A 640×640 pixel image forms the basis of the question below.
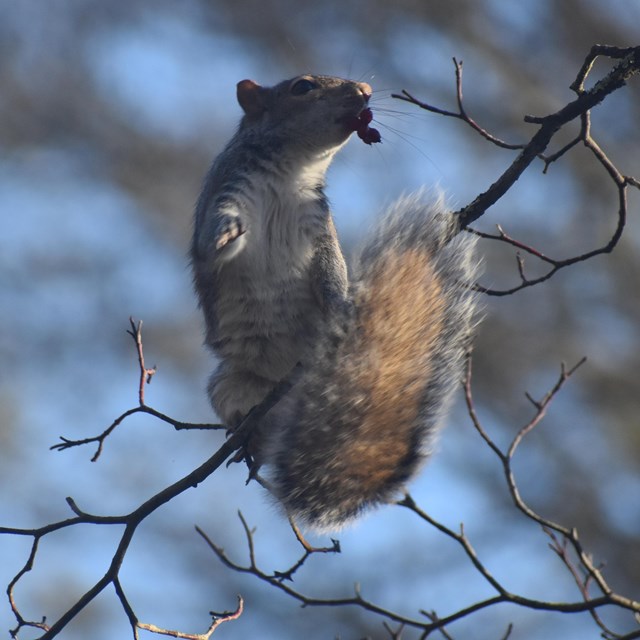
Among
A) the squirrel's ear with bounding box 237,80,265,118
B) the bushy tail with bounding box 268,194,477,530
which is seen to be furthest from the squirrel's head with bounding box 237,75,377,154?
the bushy tail with bounding box 268,194,477,530

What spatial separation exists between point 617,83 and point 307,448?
2.82ft

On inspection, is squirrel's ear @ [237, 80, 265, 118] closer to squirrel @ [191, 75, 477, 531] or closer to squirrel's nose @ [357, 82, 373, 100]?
squirrel @ [191, 75, 477, 531]

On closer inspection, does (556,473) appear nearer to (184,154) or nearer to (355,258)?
(184,154)

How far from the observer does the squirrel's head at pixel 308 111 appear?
243 centimetres

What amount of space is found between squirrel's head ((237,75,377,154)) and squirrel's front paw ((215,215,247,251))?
274 mm

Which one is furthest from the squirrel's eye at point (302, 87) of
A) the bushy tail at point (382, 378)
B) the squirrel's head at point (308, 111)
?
the bushy tail at point (382, 378)

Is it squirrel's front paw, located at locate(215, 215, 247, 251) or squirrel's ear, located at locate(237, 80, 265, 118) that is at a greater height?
squirrel's ear, located at locate(237, 80, 265, 118)

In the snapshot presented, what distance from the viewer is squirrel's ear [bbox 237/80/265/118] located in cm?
258

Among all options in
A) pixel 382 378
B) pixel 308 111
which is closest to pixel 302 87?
pixel 308 111

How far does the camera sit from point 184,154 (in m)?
6.61

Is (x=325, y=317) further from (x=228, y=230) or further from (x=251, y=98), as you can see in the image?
(x=251, y=98)

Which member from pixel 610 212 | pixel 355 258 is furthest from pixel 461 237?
pixel 610 212

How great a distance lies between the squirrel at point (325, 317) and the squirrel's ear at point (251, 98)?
5.1 inches

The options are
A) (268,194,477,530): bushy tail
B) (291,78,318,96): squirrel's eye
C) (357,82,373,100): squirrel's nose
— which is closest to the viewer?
(268,194,477,530): bushy tail
